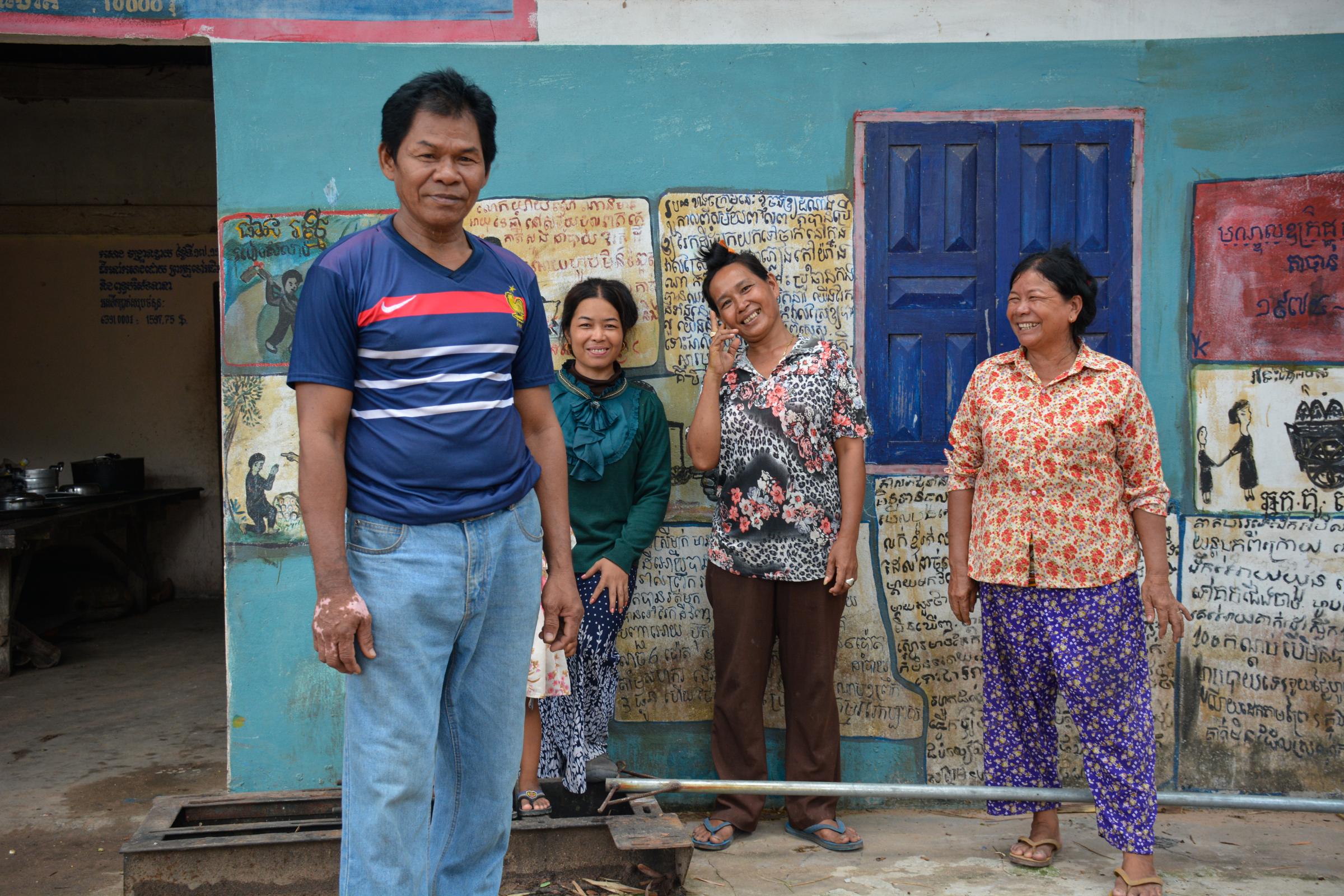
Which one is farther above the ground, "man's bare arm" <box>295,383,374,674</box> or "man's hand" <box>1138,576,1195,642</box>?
"man's bare arm" <box>295,383,374,674</box>

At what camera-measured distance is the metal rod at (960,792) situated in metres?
3.06

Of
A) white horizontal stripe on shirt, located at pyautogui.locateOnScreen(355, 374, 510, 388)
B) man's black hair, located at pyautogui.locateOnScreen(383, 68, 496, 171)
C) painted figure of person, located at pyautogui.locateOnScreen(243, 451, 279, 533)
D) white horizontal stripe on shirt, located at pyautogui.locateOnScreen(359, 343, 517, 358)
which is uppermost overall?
Answer: man's black hair, located at pyautogui.locateOnScreen(383, 68, 496, 171)

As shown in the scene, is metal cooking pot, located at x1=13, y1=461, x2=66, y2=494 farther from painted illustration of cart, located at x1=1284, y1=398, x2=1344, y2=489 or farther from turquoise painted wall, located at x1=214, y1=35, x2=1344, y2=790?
painted illustration of cart, located at x1=1284, y1=398, x2=1344, y2=489

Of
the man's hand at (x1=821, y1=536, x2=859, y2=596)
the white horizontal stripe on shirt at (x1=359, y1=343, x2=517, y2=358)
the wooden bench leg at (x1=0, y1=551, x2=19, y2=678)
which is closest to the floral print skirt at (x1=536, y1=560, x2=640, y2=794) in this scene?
the man's hand at (x1=821, y1=536, x2=859, y2=596)

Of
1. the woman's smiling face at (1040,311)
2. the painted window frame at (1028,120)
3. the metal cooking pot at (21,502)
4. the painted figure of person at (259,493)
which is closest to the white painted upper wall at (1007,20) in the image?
the painted window frame at (1028,120)

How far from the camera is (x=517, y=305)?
2.26 metres

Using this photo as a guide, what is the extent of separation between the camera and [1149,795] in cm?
303

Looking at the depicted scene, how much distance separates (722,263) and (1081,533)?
1.40 m

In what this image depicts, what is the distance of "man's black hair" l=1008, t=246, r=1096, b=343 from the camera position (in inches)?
119

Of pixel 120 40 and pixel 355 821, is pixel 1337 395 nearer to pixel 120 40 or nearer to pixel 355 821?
pixel 355 821

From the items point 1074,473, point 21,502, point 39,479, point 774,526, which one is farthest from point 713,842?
point 39,479

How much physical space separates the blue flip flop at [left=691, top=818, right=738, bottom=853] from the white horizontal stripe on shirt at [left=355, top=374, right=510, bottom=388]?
1.91 meters

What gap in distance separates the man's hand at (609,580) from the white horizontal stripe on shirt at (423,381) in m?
1.31

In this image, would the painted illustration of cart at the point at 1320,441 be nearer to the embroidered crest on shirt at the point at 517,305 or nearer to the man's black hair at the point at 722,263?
the man's black hair at the point at 722,263
